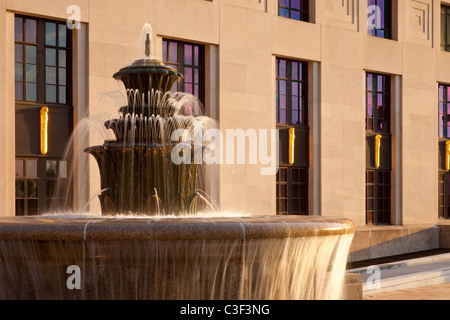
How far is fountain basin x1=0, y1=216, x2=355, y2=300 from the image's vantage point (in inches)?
299

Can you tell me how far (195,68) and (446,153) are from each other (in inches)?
519

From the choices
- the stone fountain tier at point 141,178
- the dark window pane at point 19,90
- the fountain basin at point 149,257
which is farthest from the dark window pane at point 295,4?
the fountain basin at point 149,257

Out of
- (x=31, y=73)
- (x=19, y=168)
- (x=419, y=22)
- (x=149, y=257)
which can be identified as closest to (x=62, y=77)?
(x=31, y=73)

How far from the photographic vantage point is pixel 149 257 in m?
7.73

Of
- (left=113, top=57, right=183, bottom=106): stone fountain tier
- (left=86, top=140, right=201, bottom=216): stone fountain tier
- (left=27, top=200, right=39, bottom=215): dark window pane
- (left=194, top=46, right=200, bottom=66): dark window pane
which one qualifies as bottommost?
(left=27, top=200, right=39, bottom=215): dark window pane

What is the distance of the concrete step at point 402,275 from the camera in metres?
14.2

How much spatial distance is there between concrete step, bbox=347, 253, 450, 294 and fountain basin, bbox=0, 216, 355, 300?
5.90 metres

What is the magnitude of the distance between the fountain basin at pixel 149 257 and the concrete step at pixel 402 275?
590cm

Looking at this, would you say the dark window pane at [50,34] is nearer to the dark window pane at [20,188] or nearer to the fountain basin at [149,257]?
the dark window pane at [20,188]

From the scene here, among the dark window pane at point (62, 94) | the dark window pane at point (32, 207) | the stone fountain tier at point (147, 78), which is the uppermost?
the dark window pane at point (62, 94)

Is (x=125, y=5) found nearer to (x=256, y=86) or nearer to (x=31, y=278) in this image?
(x=256, y=86)

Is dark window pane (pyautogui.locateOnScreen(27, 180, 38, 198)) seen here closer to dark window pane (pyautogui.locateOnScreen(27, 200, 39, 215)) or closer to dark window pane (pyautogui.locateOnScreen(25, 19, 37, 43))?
dark window pane (pyautogui.locateOnScreen(27, 200, 39, 215))

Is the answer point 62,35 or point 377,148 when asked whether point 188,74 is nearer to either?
point 62,35

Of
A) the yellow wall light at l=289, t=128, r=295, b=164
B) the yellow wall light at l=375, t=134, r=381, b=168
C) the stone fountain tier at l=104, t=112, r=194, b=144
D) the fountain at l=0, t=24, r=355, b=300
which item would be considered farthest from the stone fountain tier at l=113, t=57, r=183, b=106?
the yellow wall light at l=375, t=134, r=381, b=168
